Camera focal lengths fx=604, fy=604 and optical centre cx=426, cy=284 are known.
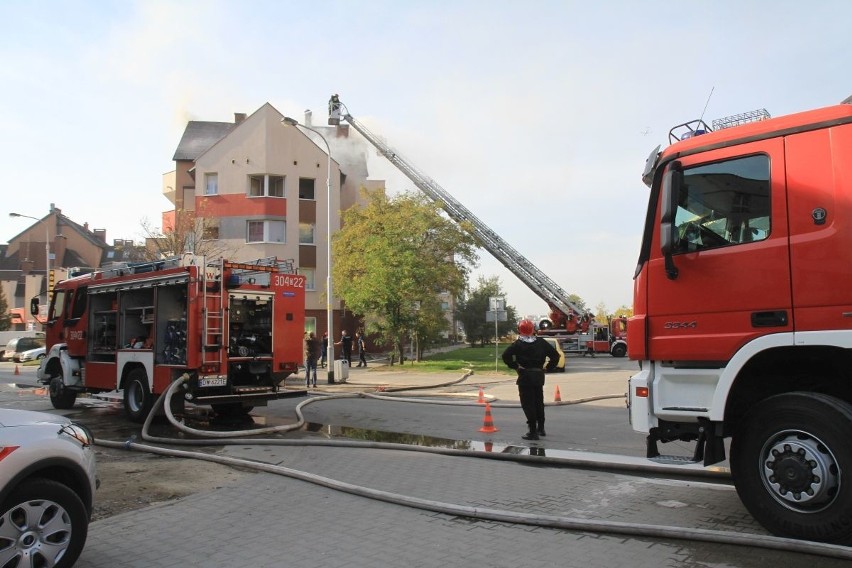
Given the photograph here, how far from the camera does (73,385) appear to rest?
1297 centimetres

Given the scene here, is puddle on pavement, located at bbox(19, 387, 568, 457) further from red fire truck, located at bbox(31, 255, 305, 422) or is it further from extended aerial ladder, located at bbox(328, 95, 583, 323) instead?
extended aerial ladder, located at bbox(328, 95, 583, 323)

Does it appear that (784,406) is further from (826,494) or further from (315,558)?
(315,558)

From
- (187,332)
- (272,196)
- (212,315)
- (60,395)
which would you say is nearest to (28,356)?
(272,196)

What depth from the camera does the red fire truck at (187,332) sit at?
10.5m

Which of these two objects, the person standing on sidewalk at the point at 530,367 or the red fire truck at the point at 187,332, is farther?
the red fire truck at the point at 187,332

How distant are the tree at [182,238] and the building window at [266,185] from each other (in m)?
4.92

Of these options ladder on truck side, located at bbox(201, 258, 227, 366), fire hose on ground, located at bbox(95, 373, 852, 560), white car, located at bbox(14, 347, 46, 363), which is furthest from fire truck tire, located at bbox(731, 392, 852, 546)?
white car, located at bbox(14, 347, 46, 363)

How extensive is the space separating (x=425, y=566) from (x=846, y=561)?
2.74 metres

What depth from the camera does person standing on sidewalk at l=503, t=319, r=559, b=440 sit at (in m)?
8.81

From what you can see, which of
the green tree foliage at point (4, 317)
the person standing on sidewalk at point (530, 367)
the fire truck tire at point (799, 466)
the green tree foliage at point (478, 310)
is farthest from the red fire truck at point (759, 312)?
the green tree foliage at point (4, 317)

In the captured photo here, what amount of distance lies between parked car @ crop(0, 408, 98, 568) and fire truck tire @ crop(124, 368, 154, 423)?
7.44 metres

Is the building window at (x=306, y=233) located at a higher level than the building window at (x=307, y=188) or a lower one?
lower

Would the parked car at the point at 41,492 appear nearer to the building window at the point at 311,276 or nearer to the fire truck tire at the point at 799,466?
the fire truck tire at the point at 799,466

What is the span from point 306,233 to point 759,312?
32.8 m
